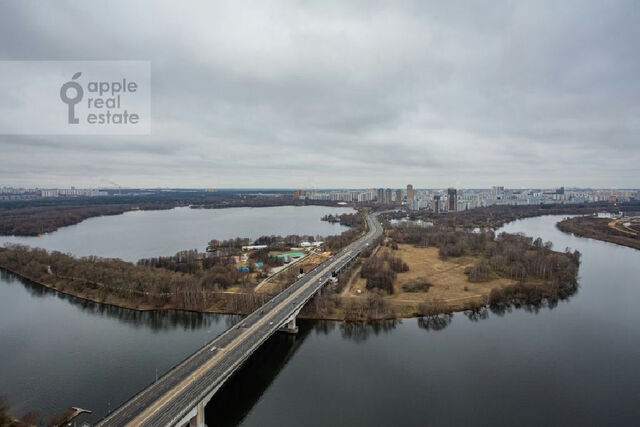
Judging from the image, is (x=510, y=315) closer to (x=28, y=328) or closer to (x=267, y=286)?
(x=267, y=286)

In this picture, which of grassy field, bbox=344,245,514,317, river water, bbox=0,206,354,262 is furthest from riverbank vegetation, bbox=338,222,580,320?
river water, bbox=0,206,354,262

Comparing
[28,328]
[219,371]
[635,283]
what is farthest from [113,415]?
[635,283]

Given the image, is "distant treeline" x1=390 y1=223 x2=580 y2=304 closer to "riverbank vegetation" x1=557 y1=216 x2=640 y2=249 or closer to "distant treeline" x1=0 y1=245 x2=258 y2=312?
"riverbank vegetation" x1=557 y1=216 x2=640 y2=249

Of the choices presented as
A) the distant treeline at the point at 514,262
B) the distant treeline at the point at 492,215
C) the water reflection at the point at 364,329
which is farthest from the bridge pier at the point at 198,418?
the distant treeline at the point at 492,215

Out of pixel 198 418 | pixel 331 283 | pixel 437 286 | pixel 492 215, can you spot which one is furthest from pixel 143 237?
pixel 492 215

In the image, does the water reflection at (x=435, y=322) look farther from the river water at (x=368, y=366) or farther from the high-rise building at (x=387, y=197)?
the high-rise building at (x=387, y=197)

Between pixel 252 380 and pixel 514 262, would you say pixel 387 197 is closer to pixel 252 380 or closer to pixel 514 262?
pixel 514 262
